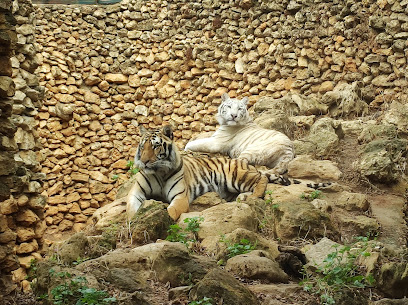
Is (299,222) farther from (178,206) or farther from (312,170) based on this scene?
(312,170)

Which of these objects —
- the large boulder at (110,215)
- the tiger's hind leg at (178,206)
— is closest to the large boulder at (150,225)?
the tiger's hind leg at (178,206)

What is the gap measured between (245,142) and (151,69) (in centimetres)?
625

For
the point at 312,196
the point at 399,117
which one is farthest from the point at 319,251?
the point at 399,117

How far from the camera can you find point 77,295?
13.6 feet

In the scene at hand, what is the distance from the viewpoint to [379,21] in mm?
11477

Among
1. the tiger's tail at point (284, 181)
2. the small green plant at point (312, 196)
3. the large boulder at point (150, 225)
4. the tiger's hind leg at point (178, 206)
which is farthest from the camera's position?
the tiger's tail at point (284, 181)

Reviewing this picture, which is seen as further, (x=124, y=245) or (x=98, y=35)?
(x=98, y=35)

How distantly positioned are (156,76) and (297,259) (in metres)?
10.4

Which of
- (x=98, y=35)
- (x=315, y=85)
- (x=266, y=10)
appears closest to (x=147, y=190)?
(x=315, y=85)

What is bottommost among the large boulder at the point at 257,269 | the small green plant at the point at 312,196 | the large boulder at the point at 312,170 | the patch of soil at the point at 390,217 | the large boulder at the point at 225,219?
the patch of soil at the point at 390,217

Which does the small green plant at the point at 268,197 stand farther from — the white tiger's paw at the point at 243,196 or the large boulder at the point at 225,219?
the large boulder at the point at 225,219

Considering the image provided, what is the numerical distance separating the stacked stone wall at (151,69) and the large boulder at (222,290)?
848cm

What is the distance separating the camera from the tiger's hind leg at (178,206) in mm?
7000

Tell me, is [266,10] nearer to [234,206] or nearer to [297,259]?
[234,206]
